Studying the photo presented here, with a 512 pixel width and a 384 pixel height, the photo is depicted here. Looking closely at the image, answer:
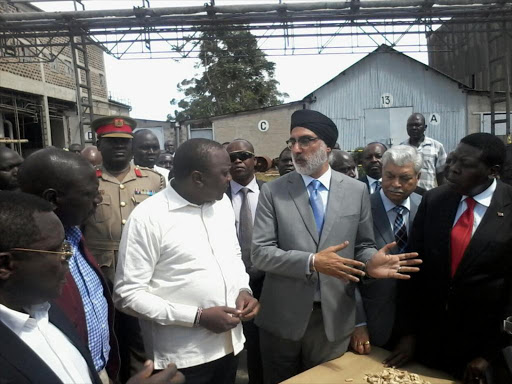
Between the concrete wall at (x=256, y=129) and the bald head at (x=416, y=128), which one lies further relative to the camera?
the concrete wall at (x=256, y=129)

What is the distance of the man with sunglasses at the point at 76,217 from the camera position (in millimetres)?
1774

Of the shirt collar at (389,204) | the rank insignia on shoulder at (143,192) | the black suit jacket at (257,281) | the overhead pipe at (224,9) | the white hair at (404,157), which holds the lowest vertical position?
the black suit jacket at (257,281)

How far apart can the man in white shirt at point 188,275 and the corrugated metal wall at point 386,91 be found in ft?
64.1

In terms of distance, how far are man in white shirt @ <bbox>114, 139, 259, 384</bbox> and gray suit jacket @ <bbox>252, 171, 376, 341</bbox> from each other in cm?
20

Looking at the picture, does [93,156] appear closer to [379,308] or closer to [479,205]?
[379,308]

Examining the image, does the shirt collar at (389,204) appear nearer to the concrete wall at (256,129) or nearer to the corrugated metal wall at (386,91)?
the corrugated metal wall at (386,91)

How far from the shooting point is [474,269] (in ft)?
7.07

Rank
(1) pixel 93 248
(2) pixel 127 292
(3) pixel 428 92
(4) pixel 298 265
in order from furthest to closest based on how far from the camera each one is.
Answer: (3) pixel 428 92, (1) pixel 93 248, (4) pixel 298 265, (2) pixel 127 292

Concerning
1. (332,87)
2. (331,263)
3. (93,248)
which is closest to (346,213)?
(331,263)

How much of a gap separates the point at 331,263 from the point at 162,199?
901 mm

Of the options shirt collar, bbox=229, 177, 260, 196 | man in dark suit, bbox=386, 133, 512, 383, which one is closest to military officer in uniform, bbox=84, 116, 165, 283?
shirt collar, bbox=229, 177, 260, 196

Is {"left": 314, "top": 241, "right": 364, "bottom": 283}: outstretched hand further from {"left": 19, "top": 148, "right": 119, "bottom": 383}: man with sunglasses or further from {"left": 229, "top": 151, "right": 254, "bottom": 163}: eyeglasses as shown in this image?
{"left": 229, "top": 151, "right": 254, "bottom": 163}: eyeglasses

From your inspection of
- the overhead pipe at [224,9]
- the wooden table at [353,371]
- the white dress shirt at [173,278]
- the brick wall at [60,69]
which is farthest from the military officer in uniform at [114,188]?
the brick wall at [60,69]

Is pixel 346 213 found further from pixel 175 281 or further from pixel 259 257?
pixel 175 281
